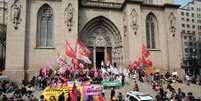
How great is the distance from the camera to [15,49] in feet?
90.3

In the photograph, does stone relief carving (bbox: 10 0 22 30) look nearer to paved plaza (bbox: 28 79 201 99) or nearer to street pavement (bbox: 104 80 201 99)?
paved plaza (bbox: 28 79 201 99)

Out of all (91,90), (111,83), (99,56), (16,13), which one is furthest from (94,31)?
(91,90)

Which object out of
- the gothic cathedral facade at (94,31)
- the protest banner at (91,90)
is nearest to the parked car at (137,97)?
the protest banner at (91,90)

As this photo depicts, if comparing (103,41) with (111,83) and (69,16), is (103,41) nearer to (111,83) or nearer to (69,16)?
(69,16)

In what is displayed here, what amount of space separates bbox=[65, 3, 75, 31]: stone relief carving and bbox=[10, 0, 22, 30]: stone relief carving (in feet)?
15.8

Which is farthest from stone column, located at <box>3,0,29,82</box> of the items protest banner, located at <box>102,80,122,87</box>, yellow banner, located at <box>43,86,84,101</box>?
yellow banner, located at <box>43,86,84,101</box>

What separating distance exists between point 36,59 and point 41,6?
5903mm

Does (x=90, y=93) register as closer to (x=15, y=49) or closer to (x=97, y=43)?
(x=15, y=49)

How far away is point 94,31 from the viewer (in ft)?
108

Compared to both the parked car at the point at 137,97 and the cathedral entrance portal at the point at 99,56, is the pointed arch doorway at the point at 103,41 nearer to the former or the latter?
the cathedral entrance portal at the point at 99,56

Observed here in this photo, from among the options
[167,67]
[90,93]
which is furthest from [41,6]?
[167,67]

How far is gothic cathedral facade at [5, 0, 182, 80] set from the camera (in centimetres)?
2797

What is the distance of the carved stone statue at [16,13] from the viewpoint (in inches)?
1097

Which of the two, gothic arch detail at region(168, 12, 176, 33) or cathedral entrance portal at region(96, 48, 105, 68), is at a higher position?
gothic arch detail at region(168, 12, 176, 33)
